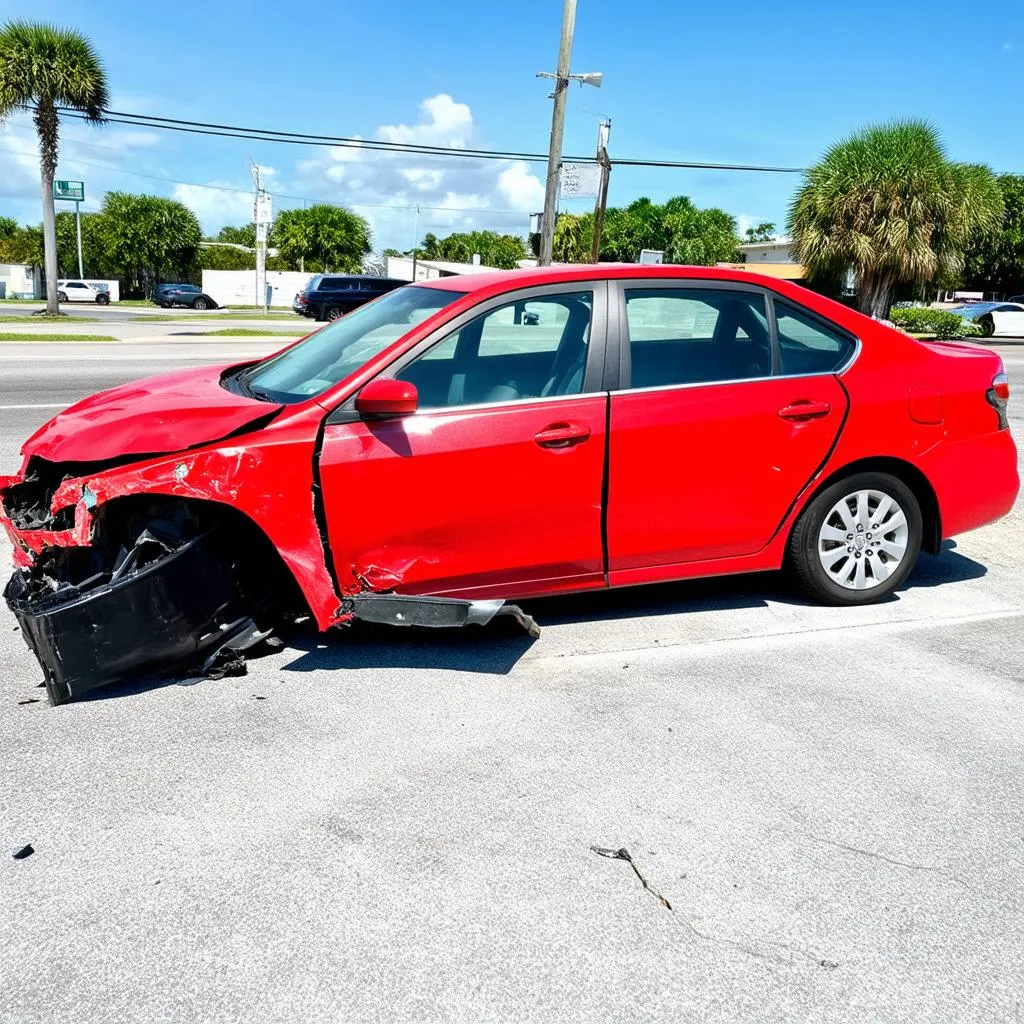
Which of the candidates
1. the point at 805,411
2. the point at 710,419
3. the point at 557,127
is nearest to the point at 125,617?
the point at 710,419

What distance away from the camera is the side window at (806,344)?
4.95 meters

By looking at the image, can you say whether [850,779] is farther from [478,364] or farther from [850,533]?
[478,364]

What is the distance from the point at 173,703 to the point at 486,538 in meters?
1.41

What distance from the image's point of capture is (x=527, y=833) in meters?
3.08

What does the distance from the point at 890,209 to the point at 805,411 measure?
26.1m

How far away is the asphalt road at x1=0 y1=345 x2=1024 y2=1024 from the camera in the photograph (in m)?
2.45

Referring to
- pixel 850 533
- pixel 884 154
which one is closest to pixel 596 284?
pixel 850 533

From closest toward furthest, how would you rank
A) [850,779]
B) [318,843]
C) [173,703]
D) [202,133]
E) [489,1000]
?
1. [489,1000]
2. [318,843]
3. [850,779]
4. [173,703]
5. [202,133]

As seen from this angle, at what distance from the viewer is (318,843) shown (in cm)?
301

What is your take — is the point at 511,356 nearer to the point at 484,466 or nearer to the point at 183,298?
the point at 484,466

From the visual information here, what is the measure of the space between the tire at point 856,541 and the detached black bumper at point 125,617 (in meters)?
2.75

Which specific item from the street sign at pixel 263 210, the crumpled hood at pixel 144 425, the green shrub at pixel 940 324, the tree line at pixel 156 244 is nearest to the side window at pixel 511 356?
the crumpled hood at pixel 144 425

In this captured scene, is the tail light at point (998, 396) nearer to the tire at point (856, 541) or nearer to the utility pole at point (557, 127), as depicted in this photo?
the tire at point (856, 541)

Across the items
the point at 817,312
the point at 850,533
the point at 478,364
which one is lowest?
the point at 850,533
